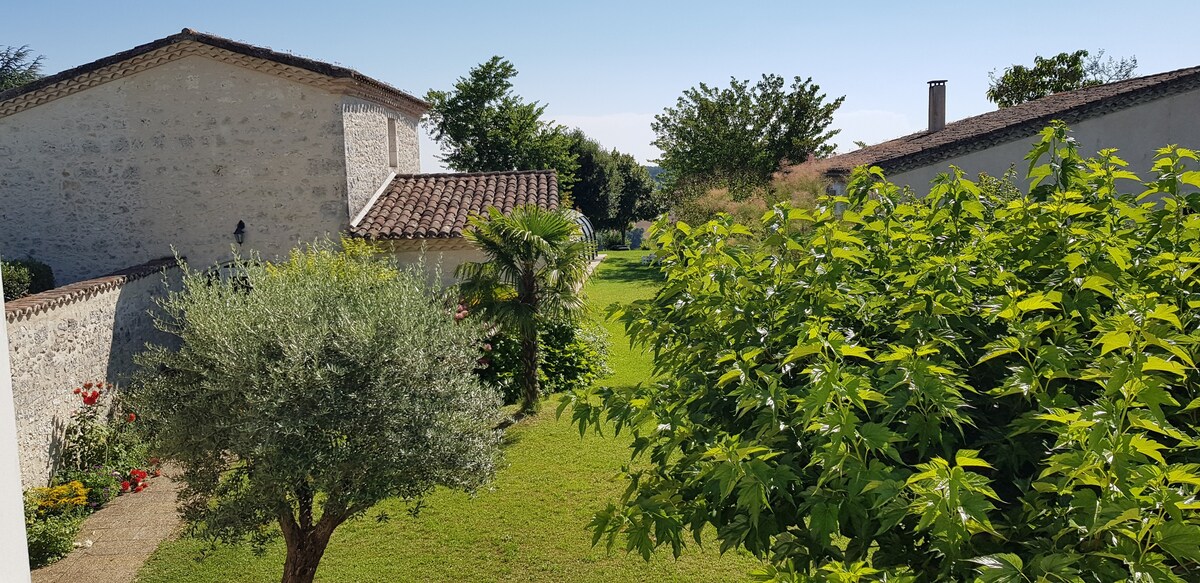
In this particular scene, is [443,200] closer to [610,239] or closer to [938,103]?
[938,103]

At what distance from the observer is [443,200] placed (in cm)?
1845

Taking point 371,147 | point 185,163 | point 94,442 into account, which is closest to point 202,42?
point 185,163

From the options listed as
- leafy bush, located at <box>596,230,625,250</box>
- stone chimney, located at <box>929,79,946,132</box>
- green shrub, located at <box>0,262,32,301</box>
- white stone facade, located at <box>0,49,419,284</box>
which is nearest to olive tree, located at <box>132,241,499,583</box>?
white stone facade, located at <box>0,49,419,284</box>

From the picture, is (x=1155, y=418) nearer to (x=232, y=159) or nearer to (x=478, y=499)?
(x=478, y=499)

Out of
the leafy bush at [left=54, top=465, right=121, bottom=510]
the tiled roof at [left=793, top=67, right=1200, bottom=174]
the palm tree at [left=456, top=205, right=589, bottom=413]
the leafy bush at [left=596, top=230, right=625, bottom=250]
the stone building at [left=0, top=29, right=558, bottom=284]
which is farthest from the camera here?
the leafy bush at [left=596, top=230, right=625, bottom=250]

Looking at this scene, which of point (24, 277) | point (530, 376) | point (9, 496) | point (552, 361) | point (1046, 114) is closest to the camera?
point (9, 496)

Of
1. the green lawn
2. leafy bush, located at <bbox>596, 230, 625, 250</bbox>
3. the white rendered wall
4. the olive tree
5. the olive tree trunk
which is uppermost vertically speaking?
leafy bush, located at <bbox>596, 230, 625, 250</bbox>

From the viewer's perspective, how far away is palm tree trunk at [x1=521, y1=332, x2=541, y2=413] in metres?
14.0

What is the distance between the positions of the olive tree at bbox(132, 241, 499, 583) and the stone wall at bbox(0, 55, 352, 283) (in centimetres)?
963

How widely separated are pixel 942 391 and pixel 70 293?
1276 cm

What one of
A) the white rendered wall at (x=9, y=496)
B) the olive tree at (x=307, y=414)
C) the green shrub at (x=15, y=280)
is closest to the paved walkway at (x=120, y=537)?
the olive tree at (x=307, y=414)

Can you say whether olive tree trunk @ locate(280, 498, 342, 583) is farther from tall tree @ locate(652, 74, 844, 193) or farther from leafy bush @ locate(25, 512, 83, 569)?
tall tree @ locate(652, 74, 844, 193)

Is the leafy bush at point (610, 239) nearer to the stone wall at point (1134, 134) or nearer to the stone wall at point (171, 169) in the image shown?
the stone wall at point (1134, 134)

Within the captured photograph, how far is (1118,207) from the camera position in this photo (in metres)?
4.79
